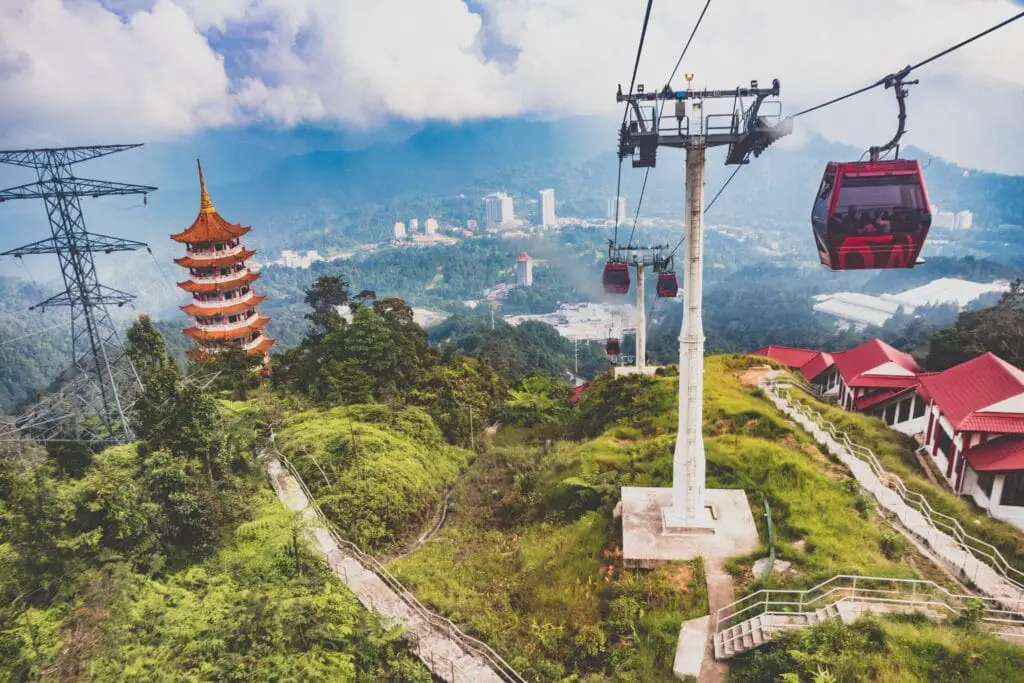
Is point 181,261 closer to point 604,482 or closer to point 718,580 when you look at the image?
point 604,482

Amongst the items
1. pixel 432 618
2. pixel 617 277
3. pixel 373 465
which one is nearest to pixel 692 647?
pixel 432 618

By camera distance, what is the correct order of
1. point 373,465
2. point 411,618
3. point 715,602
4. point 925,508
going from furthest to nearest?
point 373,465 → point 925,508 → point 411,618 → point 715,602

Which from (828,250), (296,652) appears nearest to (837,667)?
(828,250)

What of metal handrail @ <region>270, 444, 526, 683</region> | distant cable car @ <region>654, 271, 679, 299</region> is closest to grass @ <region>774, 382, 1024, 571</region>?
distant cable car @ <region>654, 271, 679, 299</region>

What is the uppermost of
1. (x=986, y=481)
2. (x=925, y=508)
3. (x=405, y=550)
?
(x=925, y=508)

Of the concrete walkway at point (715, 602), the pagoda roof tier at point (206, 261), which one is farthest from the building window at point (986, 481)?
the pagoda roof tier at point (206, 261)

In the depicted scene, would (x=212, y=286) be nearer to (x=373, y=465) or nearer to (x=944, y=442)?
(x=373, y=465)
